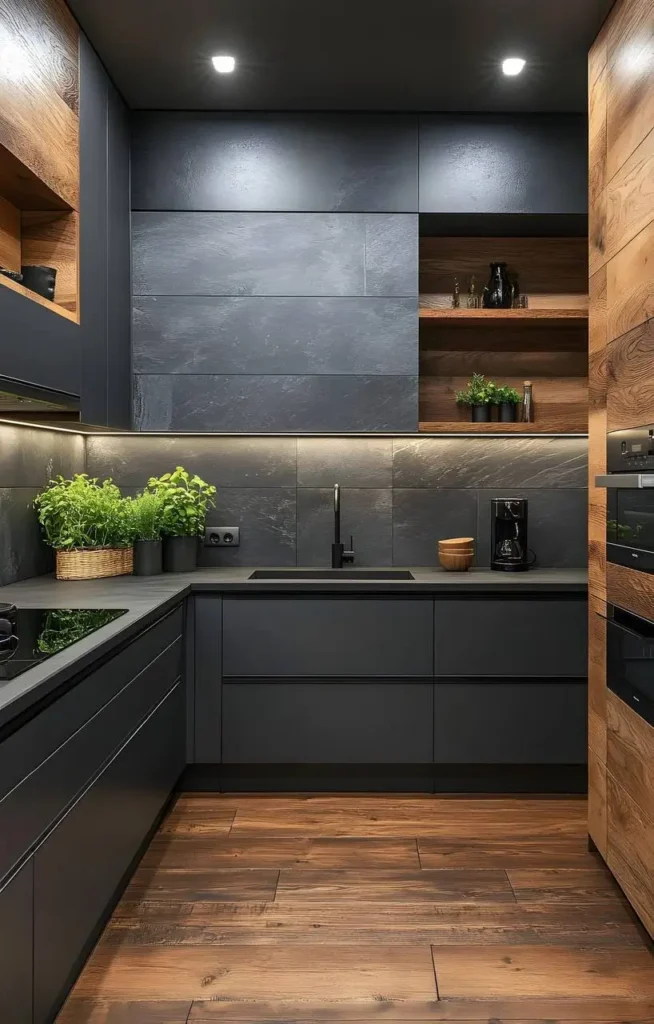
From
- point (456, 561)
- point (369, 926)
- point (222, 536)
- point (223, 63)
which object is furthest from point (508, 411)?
point (369, 926)

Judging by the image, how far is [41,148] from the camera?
7.52 feet

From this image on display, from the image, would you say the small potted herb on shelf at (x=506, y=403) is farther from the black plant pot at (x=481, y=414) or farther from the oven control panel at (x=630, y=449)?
the oven control panel at (x=630, y=449)

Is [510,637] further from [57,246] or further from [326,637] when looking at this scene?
[57,246]

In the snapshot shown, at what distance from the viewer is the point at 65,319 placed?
2488 mm

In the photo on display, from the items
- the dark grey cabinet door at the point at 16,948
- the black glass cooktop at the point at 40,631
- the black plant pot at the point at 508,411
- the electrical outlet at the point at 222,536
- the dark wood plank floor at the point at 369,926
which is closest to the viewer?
the dark grey cabinet door at the point at 16,948

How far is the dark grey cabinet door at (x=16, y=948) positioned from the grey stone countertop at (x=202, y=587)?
597 mm

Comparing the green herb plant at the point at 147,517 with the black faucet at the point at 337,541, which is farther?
the black faucet at the point at 337,541

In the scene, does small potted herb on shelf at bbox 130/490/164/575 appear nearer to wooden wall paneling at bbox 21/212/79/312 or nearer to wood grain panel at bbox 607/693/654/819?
wooden wall paneling at bbox 21/212/79/312

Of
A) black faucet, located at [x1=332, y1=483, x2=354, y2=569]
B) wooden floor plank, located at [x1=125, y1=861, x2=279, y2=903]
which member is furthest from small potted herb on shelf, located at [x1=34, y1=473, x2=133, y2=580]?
wooden floor plank, located at [x1=125, y1=861, x2=279, y2=903]

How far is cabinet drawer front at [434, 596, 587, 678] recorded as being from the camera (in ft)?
9.96

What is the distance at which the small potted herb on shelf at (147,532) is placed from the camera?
10.4 ft

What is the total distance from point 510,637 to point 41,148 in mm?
2283

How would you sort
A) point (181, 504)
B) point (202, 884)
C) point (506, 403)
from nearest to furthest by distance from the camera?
point (202, 884)
point (181, 504)
point (506, 403)

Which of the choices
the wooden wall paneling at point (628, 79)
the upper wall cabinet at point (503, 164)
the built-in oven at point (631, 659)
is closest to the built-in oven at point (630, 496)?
the built-in oven at point (631, 659)
